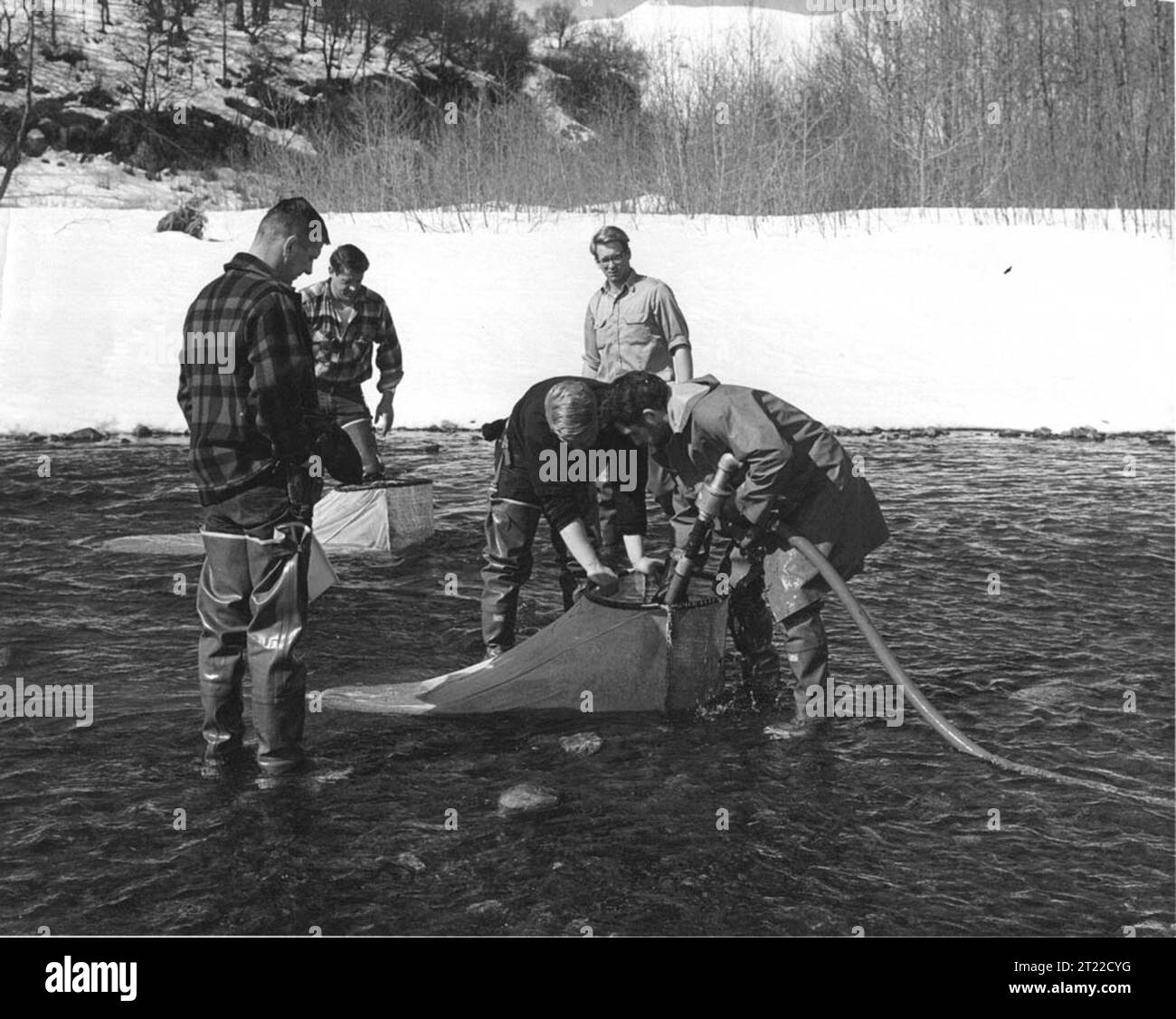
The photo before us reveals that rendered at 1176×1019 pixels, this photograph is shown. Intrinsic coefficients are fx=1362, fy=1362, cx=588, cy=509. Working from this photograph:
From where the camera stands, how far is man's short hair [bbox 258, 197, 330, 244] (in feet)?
13.5

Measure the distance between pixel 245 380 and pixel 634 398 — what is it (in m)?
1.30

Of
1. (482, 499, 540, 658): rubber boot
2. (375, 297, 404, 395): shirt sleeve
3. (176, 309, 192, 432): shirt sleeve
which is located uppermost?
(375, 297, 404, 395): shirt sleeve

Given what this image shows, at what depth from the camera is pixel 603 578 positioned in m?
4.88

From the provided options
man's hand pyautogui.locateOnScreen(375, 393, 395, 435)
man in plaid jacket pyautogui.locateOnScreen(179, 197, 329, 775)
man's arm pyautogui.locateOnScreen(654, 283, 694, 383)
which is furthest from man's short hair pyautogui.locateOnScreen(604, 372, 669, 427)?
man's hand pyautogui.locateOnScreen(375, 393, 395, 435)

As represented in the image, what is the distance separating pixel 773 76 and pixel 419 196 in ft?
17.7

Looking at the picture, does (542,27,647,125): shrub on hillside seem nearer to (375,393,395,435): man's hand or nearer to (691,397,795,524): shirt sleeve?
(375,393,395,435): man's hand

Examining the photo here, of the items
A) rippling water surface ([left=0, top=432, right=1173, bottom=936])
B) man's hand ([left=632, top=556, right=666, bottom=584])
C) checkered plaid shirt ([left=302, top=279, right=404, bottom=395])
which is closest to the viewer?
rippling water surface ([left=0, top=432, right=1173, bottom=936])

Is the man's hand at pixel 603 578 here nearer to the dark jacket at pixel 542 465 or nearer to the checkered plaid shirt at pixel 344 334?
the dark jacket at pixel 542 465

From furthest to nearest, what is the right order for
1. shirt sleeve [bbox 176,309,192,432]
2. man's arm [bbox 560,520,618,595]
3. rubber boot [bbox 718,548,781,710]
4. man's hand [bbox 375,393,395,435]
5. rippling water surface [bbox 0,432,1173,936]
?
man's hand [bbox 375,393,395,435], rubber boot [bbox 718,548,781,710], man's arm [bbox 560,520,618,595], shirt sleeve [bbox 176,309,192,432], rippling water surface [bbox 0,432,1173,936]

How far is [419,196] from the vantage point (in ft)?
60.4

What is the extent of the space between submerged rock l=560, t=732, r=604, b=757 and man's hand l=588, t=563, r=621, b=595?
53cm

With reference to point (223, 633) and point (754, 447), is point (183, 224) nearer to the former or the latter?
point (223, 633)

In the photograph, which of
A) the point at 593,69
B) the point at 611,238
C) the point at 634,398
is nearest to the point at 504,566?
the point at 634,398

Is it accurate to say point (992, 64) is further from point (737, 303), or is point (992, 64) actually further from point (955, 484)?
point (955, 484)
